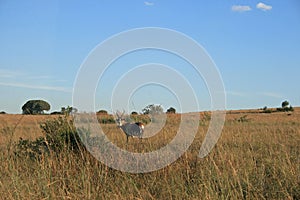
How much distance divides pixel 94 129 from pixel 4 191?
8.68 ft

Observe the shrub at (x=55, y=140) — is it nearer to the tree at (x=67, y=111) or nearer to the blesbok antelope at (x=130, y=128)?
the tree at (x=67, y=111)

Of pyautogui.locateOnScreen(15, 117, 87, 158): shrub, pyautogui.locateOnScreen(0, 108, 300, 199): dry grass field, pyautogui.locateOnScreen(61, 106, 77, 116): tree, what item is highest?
pyautogui.locateOnScreen(61, 106, 77, 116): tree

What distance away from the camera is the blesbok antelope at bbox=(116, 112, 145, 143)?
766 cm

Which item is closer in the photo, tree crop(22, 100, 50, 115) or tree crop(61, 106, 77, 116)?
tree crop(22, 100, 50, 115)

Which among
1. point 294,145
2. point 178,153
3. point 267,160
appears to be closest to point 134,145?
point 178,153

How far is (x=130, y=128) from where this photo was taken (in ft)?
25.8

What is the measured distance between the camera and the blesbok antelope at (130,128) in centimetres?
766

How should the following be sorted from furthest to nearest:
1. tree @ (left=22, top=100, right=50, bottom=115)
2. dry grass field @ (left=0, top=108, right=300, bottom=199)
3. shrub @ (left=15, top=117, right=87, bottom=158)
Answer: shrub @ (left=15, top=117, right=87, bottom=158) < tree @ (left=22, top=100, right=50, bottom=115) < dry grass field @ (left=0, top=108, right=300, bottom=199)

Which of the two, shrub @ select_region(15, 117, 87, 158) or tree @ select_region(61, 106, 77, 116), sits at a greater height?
tree @ select_region(61, 106, 77, 116)

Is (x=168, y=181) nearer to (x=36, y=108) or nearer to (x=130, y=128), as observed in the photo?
(x=130, y=128)

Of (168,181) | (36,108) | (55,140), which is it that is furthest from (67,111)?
(168,181)

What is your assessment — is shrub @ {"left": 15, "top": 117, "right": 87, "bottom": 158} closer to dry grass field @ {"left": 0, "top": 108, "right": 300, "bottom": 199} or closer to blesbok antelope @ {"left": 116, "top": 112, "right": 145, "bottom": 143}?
dry grass field @ {"left": 0, "top": 108, "right": 300, "bottom": 199}

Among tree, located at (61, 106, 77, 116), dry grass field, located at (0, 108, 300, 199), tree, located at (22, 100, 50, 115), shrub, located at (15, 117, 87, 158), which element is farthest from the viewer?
tree, located at (61, 106, 77, 116)

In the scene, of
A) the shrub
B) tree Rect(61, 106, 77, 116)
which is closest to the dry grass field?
the shrub
